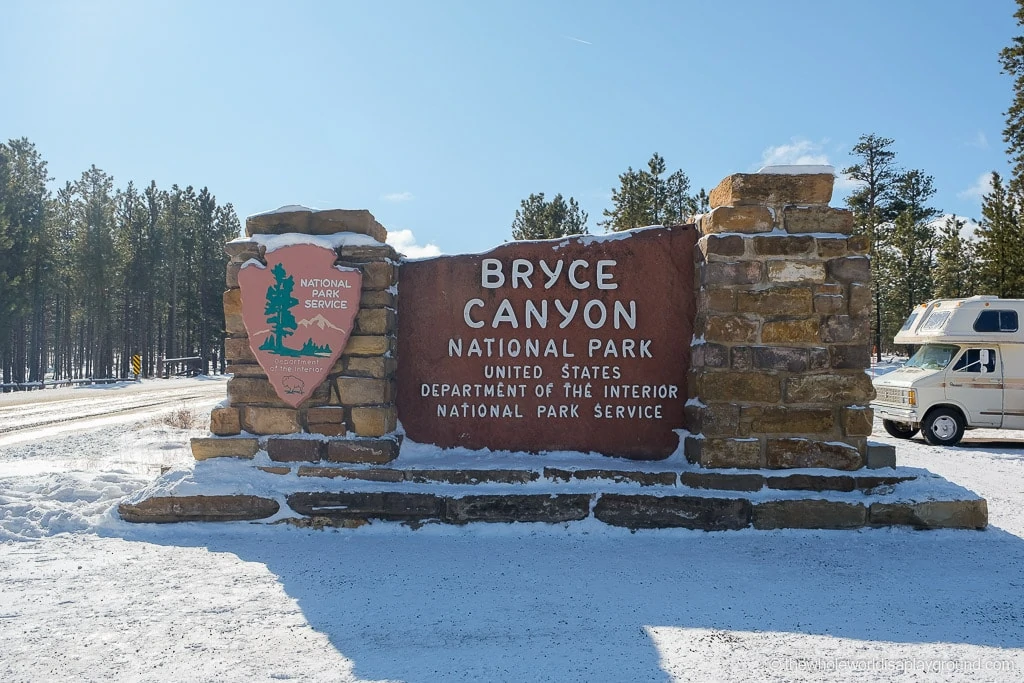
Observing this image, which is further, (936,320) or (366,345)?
(936,320)

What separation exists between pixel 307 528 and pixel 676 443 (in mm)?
3138

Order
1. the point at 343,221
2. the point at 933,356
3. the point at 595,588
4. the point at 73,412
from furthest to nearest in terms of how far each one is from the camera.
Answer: the point at 73,412 → the point at 933,356 → the point at 343,221 → the point at 595,588

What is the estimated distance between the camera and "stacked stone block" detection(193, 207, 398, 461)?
18.0 ft

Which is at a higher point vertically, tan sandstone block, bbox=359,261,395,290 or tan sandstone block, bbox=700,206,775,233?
tan sandstone block, bbox=700,206,775,233

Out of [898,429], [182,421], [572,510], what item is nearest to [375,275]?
[572,510]

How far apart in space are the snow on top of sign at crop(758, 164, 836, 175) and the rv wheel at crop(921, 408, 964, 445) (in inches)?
314

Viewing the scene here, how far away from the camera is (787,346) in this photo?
207 inches

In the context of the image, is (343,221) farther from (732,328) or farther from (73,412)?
(73,412)

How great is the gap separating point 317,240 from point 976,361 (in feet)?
37.0

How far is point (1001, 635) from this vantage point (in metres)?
3.41

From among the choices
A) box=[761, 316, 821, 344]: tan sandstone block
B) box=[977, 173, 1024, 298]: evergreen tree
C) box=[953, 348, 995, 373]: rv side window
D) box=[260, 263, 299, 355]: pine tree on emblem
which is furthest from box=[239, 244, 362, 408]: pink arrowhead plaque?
box=[977, 173, 1024, 298]: evergreen tree

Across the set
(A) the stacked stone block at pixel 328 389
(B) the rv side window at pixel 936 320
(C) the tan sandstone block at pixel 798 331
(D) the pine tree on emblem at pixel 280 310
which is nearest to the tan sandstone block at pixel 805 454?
(C) the tan sandstone block at pixel 798 331

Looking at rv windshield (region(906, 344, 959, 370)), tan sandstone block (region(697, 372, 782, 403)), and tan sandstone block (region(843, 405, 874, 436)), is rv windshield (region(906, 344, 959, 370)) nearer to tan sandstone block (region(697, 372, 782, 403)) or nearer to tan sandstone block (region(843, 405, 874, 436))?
tan sandstone block (region(843, 405, 874, 436))

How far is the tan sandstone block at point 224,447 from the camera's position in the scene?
5.53 m
